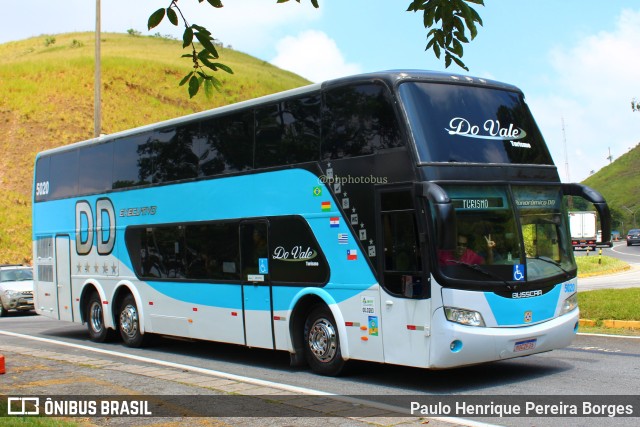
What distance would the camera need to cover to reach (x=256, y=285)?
1243 centimetres

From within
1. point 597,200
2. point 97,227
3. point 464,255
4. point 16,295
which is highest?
point 97,227

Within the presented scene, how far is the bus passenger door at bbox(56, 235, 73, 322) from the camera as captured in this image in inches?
691

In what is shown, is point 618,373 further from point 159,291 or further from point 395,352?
point 159,291

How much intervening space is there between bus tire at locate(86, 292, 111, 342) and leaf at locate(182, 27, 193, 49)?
10.6 meters

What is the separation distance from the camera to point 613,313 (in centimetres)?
1574

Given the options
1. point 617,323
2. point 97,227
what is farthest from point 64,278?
point 617,323

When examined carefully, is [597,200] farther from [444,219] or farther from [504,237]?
[444,219]

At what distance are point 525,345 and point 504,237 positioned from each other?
1347 mm

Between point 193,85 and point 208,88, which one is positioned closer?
point 193,85

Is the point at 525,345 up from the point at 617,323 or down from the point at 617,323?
up

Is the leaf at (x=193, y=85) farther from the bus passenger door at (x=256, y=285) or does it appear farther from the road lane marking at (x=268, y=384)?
the bus passenger door at (x=256, y=285)

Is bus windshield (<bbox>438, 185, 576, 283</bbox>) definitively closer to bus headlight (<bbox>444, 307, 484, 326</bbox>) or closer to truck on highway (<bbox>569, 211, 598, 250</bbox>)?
bus headlight (<bbox>444, 307, 484, 326</bbox>)

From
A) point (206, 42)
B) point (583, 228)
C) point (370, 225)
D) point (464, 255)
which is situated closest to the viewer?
point (206, 42)

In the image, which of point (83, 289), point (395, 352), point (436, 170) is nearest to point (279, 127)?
point (436, 170)
